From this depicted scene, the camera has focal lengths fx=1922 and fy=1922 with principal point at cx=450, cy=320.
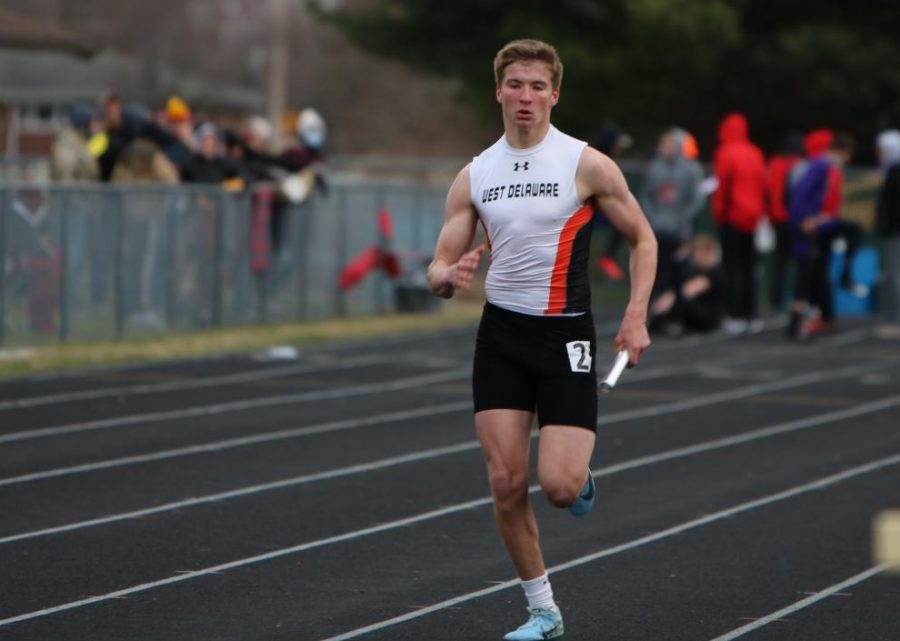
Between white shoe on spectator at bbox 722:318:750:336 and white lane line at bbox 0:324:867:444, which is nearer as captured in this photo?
white lane line at bbox 0:324:867:444

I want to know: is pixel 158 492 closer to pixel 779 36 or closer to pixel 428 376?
pixel 428 376

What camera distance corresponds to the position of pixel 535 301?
664cm

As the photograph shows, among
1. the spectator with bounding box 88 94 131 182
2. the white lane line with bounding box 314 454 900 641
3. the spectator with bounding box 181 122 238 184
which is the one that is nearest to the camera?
the white lane line with bounding box 314 454 900 641

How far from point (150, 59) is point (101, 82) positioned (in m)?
20.9

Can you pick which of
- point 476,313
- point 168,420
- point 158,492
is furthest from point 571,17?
point 158,492

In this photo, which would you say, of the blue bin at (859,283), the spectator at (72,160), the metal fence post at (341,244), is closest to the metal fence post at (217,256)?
the spectator at (72,160)

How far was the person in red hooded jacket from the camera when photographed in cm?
2088

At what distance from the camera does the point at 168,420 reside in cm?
1313

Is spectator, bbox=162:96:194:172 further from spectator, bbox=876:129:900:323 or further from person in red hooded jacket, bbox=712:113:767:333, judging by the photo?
spectator, bbox=876:129:900:323

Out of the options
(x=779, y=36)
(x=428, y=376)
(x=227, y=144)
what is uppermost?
(x=779, y=36)

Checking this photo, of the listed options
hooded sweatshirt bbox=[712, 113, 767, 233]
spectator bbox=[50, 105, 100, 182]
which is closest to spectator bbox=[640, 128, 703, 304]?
hooded sweatshirt bbox=[712, 113, 767, 233]

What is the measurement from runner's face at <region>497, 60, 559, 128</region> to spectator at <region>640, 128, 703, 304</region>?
13969 mm

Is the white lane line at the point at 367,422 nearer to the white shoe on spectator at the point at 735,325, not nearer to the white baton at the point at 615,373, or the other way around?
the white shoe on spectator at the point at 735,325

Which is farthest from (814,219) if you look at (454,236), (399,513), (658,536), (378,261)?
(454,236)
